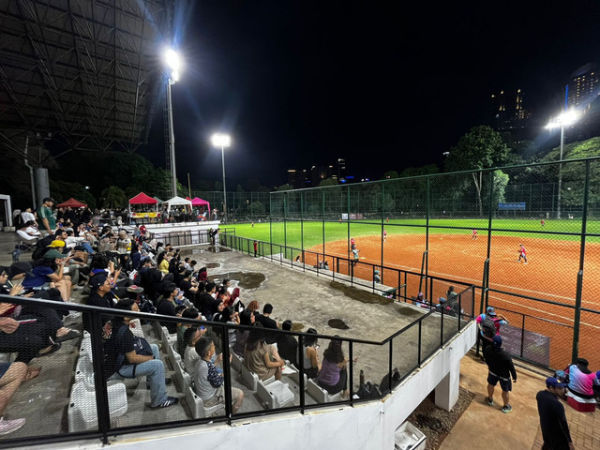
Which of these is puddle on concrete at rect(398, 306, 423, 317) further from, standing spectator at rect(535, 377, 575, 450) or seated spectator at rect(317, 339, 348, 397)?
seated spectator at rect(317, 339, 348, 397)

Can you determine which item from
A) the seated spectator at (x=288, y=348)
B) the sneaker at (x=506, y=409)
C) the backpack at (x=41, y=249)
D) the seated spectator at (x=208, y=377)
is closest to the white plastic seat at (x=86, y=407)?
the seated spectator at (x=208, y=377)

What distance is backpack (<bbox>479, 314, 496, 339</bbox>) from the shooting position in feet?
20.4

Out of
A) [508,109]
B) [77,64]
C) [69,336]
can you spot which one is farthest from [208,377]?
[508,109]

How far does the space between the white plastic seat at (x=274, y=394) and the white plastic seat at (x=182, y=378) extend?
38.7 inches

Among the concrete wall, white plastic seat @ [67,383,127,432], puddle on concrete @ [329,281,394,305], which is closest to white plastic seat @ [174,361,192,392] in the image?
the concrete wall

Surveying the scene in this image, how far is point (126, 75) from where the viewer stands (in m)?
18.3

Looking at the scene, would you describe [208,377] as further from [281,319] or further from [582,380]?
[582,380]

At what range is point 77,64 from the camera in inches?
648

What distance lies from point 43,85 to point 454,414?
2650 cm

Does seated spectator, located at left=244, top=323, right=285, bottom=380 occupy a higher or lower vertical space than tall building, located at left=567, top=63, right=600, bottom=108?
lower

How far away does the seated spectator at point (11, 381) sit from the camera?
5.32 ft

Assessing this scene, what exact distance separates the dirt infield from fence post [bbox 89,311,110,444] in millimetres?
8373

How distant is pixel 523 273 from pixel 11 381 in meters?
20.2

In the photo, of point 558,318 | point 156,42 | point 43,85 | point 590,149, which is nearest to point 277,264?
point 558,318
